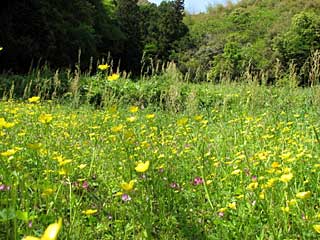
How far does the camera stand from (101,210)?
1548 mm

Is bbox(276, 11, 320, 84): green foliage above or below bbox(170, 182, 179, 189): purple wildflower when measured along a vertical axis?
above

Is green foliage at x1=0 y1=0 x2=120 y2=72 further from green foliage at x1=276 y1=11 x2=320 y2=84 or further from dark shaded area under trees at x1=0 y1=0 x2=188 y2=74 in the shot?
green foliage at x1=276 y1=11 x2=320 y2=84

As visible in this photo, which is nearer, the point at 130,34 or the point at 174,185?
the point at 174,185

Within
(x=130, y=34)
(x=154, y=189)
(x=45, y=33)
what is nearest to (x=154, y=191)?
(x=154, y=189)

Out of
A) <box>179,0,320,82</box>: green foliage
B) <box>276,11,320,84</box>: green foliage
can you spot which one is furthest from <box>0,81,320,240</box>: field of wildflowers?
<box>276,11,320,84</box>: green foliage

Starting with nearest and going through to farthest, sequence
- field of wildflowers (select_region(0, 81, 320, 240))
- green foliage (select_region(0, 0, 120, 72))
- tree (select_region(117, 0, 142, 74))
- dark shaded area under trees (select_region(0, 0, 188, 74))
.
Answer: field of wildflowers (select_region(0, 81, 320, 240))
green foliage (select_region(0, 0, 120, 72))
dark shaded area under trees (select_region(0, 0, 188, 74))
tree (select_region(117, 0, 142, 74))

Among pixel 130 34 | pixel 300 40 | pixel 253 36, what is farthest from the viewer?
pixel 253 36

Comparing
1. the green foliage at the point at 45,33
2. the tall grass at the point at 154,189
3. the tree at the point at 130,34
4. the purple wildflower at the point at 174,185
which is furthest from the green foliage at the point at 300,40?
the purple wildflower at the point at 174,185

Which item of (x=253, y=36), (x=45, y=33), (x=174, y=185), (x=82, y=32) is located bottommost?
(x=174, y=185)

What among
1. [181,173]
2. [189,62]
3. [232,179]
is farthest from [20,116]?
[189,62]

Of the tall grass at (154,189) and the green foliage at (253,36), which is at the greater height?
the green foliage at (253,36)

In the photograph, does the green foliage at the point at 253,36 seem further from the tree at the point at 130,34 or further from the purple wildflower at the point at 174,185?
the purple wildflower at the point at 174,185

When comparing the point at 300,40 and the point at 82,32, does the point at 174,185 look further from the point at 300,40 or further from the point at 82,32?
the point at 300,40

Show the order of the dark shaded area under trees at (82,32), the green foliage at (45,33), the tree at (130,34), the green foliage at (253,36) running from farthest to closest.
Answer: the tree at (130,34) < the green foliage at (253,36) < the dark shaded area under trees at (82,32) < the green foliage at (45,33)
